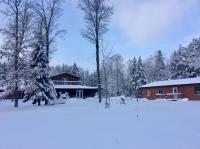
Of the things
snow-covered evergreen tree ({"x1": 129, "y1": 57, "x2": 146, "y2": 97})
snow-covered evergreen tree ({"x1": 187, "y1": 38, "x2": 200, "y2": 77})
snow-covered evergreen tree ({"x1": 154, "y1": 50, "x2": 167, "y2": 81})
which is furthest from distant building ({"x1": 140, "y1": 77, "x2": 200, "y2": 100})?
snow-covered evergreen tree ({"x1": 154, "y1": 50, "x2": 167, "y2": 81})

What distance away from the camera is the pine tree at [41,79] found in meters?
28.3

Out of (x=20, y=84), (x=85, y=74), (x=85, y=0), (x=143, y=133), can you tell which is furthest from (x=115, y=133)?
(x=85, y=74)

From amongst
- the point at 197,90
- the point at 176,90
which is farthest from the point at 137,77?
the point at 197,90

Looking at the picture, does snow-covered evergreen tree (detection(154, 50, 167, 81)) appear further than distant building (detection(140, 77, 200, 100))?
Yes

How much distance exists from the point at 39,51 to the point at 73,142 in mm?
22520

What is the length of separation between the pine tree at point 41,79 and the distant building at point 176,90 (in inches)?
745

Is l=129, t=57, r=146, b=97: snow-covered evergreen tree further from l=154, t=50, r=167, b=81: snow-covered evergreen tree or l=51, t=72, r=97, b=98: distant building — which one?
l=51, t=72, r=97, b=98: distant building

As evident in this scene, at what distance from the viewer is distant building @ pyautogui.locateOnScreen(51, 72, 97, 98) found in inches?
1960

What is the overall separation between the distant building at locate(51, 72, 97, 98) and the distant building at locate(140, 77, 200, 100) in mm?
11289

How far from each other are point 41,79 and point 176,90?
2092cm

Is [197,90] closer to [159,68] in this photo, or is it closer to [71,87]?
[71,87]

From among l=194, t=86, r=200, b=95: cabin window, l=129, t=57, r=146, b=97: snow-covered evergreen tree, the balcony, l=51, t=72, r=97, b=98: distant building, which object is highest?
l=129, t=57, r=146, b=97: snow-covered evergreen tree

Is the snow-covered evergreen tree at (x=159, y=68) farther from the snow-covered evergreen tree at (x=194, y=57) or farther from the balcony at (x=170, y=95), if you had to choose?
the balcony at (x=170, y=95)

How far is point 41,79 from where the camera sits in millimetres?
29250
